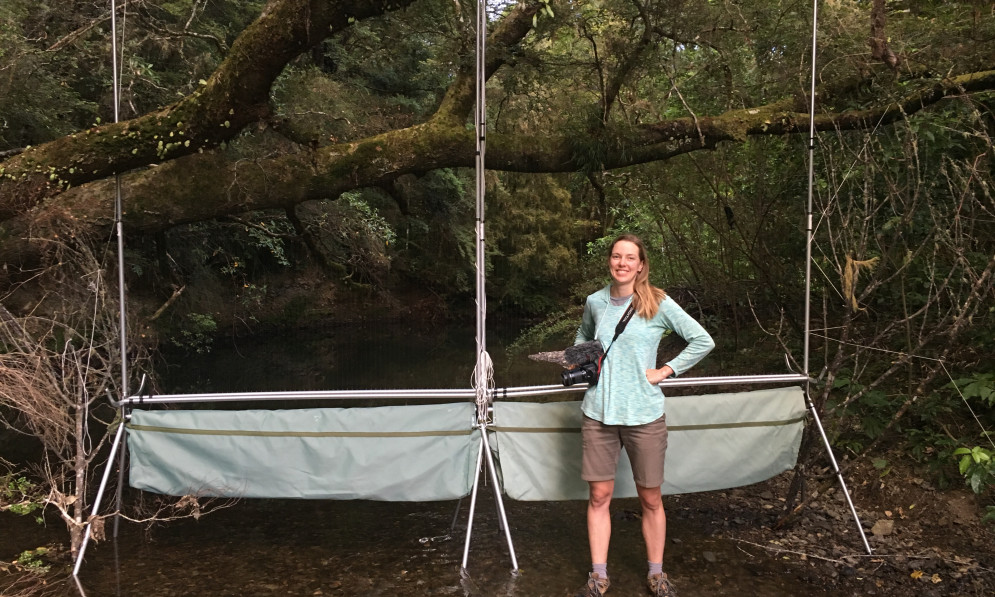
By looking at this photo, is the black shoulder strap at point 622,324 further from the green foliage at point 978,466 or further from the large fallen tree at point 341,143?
the large fallen tree at point 341,143

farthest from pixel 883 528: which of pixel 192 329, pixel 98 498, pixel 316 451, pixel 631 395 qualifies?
pixel 192 329

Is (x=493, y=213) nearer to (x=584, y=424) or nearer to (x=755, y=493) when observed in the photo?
(x=755, y=493)

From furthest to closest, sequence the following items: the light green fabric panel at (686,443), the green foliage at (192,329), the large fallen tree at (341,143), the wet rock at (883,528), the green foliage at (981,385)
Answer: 1. the green foliage at (192,329)
2. the large fallen tree at (341,143)
3. the wet rock at (883,528)
4. the green foliage at (981,385)
5. the light green fabric panel at (686,443)

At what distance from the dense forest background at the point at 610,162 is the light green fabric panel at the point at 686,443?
1.07 ft

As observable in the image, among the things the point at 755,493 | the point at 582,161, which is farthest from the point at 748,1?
the point at 755,493

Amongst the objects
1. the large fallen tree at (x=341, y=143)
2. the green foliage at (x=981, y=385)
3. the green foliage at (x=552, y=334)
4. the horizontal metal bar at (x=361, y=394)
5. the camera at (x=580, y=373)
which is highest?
the large fallen tree at (x=341, y=143)

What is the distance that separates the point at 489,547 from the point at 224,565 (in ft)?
4.40

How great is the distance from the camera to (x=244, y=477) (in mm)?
3137

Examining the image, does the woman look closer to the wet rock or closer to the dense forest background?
the dense forest background

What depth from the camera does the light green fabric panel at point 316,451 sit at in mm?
3096

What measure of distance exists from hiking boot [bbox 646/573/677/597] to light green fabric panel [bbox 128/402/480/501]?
2.99 ft

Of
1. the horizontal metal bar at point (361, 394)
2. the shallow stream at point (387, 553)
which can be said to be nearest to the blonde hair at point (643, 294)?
the horizontal metal bar at point (361, 394)

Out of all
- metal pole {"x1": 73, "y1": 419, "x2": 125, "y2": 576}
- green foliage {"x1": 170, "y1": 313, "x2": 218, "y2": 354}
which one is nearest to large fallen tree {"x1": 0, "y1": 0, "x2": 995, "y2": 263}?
metal pole {"x1": 73, "y1": 419, "x2": 125, "y2": 576}

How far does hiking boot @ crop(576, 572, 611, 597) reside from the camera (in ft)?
9.39
